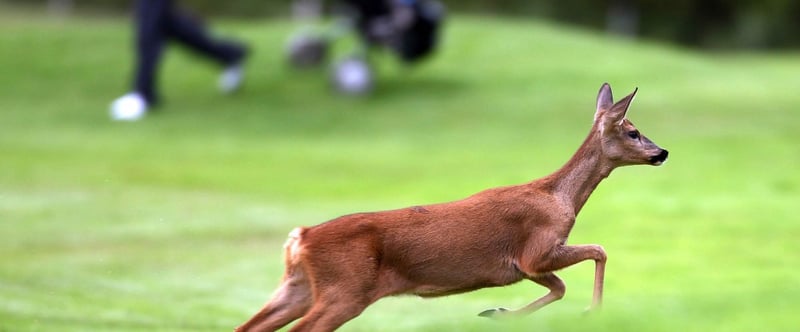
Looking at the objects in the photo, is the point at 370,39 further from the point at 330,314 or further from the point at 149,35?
the point at 330,314

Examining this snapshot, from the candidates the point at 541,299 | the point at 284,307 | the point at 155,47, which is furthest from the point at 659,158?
the point at 155,47

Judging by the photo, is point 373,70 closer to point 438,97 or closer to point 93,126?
point 438,97

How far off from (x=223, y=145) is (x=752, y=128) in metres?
7.75

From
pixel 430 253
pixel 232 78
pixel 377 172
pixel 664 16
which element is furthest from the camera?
pixel 664 16

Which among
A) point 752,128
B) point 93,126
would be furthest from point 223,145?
point 752,128

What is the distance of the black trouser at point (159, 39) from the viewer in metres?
20.6

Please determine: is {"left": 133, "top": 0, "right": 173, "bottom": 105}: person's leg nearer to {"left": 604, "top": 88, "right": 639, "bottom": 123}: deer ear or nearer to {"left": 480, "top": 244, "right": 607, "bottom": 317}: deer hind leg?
{"left": 604, "top": 88, "right": 639, "bottom": 123}: deer ear

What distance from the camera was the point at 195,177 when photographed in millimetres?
16859

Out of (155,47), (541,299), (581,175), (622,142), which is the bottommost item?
(541,299)

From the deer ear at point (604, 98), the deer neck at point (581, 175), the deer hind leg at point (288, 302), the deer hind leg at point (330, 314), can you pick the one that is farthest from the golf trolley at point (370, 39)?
the deer hind leg at point (330, 314)

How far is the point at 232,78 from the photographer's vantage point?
22.7m

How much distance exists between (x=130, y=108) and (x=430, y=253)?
15.6 meters

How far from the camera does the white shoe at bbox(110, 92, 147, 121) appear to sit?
69.2 feet

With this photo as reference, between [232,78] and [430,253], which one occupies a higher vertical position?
[232,78]
